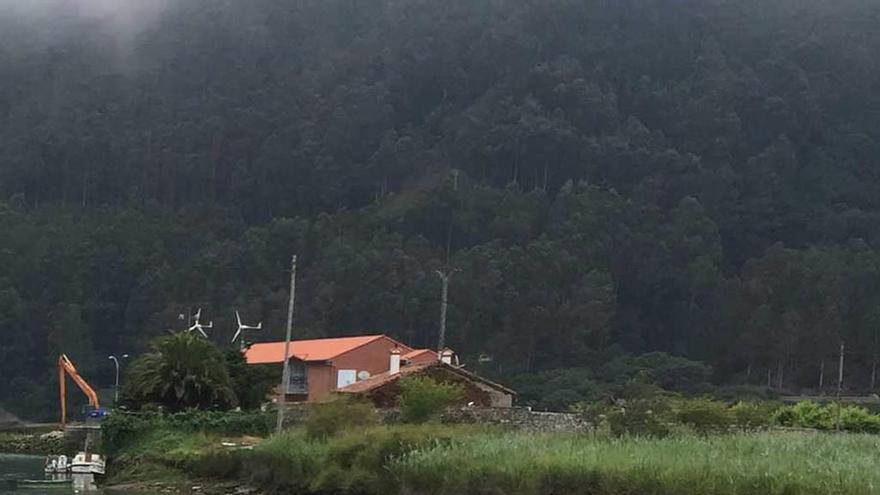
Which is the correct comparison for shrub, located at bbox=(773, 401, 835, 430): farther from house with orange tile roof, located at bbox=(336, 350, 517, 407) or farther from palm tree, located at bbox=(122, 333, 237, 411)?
palm tree, located at bbox=(122, 333, 237, 411)

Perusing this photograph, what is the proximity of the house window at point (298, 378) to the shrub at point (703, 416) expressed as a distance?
28610mm

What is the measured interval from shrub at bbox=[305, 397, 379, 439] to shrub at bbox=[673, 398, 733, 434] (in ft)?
29.1

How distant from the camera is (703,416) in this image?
33750 millimetres

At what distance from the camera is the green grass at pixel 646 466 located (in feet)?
66.0

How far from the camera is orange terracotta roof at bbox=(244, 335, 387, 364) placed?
6034 cm

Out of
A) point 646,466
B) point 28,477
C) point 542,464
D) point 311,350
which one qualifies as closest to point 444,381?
point 28,477

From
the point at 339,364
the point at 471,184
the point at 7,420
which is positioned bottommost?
Answer: the point at 7,420

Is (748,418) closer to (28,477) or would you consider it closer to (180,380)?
(180,380)

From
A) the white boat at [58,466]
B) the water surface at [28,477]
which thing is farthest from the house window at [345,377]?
the white boat at [58,466]

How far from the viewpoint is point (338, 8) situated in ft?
637

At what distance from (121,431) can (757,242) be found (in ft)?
324

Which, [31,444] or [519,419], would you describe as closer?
[519,419]

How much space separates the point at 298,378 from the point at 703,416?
30.2 meters

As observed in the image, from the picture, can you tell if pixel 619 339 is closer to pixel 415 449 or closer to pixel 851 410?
pixel 851 410
